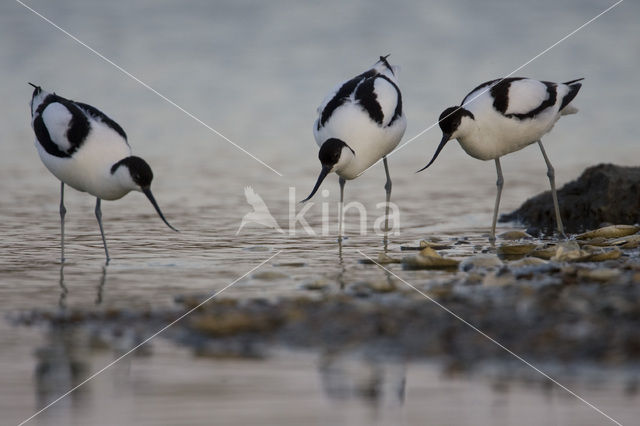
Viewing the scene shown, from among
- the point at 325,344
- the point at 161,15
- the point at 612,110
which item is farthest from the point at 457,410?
the point at 161,15

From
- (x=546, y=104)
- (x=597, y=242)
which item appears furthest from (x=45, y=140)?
(x=597, y=242)

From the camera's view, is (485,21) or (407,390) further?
(485,21)

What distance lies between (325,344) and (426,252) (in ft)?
6.90

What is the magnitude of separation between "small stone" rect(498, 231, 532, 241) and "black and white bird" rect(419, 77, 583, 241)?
11 cm

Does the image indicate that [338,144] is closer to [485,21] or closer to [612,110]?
[612,110]

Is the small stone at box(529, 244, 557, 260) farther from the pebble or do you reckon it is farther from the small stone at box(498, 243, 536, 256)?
the pebble

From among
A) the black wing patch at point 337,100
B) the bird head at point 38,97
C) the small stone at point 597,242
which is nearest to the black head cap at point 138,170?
the bird head at point 38,97

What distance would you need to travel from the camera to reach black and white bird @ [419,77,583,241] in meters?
7.40

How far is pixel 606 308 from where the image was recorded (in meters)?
4.51

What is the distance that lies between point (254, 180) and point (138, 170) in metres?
3.46

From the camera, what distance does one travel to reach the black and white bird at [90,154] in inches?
259

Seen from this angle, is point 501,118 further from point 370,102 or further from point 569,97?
point 370,102

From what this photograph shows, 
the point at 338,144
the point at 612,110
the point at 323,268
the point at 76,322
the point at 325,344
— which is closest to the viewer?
the point at 325,344

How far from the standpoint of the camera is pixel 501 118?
7.46 m
